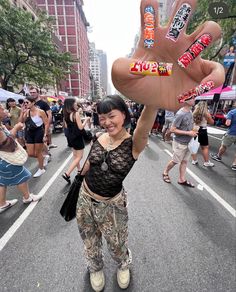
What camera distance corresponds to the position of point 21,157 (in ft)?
8.96

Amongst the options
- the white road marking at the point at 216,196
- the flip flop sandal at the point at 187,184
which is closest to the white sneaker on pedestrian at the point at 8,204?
the flip flop sandal at the point at 187,184

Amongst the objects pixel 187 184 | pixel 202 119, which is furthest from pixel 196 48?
pixel 202 119

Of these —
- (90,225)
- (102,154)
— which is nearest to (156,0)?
(102,154)

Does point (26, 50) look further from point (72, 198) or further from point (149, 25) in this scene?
point (149, 25)

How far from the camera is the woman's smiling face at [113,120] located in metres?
1.20

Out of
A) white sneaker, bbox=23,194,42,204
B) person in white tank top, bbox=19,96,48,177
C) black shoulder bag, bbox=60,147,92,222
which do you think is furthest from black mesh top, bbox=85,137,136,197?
person in white tank top, bbox=19,96,48,177

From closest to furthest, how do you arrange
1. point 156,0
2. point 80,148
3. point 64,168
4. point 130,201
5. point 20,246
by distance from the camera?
point 156,0, point 20,246, point 130,201, point 80,148, point 64,168

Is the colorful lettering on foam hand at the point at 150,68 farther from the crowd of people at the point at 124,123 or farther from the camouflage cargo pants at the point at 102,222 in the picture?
the camouflage cargo pants at the point at 102,222

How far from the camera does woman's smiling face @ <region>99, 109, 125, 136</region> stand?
120 cm

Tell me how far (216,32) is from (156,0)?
0.33 metres

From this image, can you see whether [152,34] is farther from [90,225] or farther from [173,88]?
[90,225]

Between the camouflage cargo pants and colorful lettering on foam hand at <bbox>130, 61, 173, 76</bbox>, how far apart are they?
104cm

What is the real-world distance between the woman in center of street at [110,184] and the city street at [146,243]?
32 centimetres

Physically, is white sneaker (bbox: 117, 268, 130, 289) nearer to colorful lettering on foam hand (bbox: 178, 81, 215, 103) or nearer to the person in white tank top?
colorful lettering on foam hand (bbox: 178, 81, 215, 103)
